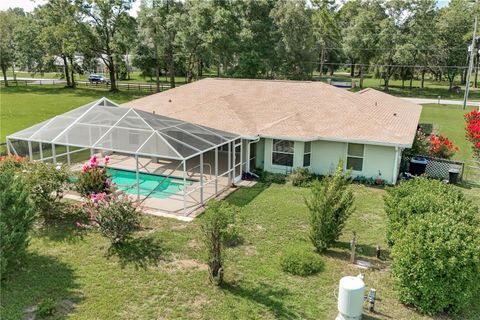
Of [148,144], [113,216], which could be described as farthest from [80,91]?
[113,216]

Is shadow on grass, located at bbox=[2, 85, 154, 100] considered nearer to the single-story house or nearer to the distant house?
the single-story house

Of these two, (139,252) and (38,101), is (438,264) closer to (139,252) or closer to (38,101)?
(139,252)

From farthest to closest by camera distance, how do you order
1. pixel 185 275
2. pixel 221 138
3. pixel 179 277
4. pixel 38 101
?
pixel 38 101 < pixel 221 138 < pixel 185 275 < pixel 179 277

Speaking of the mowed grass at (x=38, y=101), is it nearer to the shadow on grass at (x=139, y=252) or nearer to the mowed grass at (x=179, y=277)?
the mowed grass at (x=179, y=277)

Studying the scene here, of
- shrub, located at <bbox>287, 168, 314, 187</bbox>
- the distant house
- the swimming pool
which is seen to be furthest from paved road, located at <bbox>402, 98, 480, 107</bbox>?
the swimming pool

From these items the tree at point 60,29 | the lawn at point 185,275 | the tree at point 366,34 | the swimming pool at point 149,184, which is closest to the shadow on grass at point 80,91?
the tree at point 60,29

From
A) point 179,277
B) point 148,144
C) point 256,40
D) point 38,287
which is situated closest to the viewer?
point 38,287

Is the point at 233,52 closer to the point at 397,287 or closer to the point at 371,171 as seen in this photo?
the point at 371,171

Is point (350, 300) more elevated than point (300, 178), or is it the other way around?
point (350, 300)
